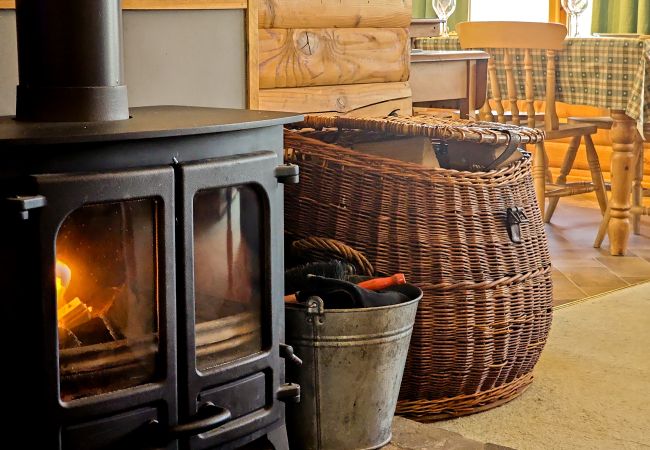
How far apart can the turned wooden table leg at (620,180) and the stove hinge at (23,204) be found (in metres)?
2.96

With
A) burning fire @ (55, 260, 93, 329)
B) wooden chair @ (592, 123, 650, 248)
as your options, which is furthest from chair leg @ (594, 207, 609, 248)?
burning fire @ (55, 260, 93, 329)

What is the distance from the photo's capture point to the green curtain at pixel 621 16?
499 cm

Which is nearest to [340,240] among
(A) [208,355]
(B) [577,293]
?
(A) [208,355]

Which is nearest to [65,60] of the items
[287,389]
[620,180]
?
[287,389]

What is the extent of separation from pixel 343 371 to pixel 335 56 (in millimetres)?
985

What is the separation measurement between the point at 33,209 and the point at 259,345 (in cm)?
45

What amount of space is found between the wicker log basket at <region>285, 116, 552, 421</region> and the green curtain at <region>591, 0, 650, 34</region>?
10.2 feet

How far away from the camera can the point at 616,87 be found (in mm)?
3674

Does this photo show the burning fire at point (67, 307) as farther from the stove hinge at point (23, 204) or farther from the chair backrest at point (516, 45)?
the chair backrest at point (516, 45)

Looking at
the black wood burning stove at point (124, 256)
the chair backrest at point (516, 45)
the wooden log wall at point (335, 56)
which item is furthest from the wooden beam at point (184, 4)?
the chair backrest at point (516, 45)

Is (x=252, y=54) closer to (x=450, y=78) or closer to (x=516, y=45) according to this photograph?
(x=450, y=78)

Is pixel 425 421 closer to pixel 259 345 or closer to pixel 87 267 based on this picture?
pixel 259 345

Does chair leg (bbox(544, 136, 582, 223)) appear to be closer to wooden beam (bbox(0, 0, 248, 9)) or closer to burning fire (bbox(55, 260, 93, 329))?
wooden beam (bbox(0, 0, 248, 9))

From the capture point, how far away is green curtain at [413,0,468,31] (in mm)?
5586
